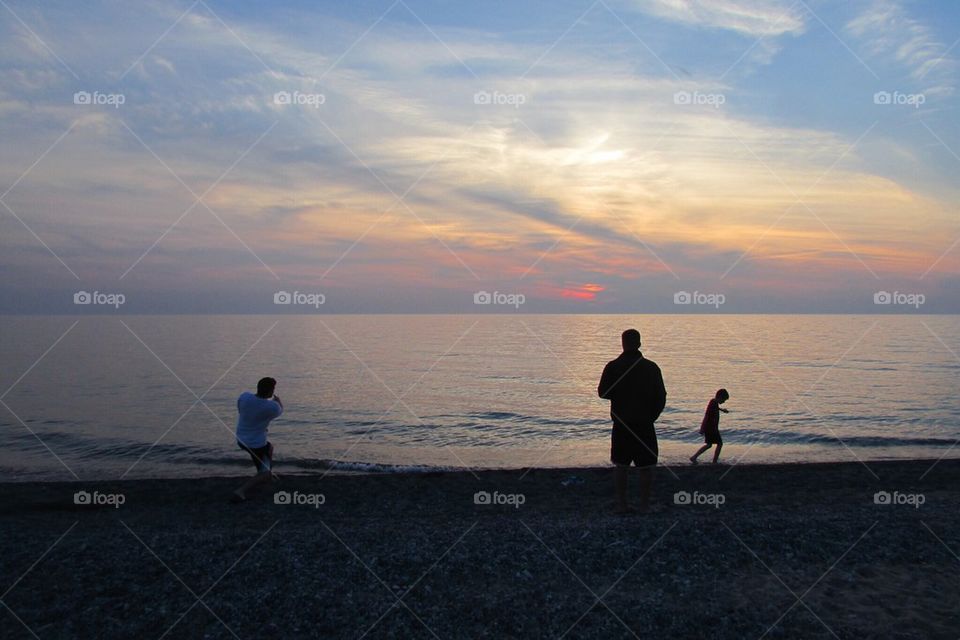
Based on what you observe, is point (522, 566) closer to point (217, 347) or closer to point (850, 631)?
point (850, 631)

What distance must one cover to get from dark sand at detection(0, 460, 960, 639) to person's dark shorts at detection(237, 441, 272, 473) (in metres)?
0.75

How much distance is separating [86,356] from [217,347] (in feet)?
50.1

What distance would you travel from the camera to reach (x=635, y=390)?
9.57 meters

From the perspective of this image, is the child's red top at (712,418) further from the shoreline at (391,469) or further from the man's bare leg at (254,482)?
the man's bare leg at (254,482)

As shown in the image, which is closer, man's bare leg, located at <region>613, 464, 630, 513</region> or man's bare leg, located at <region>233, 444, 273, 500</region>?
man's bare leg, located at <region>613, 464, 630, 513</region>

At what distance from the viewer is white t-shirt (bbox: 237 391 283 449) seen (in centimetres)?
1102

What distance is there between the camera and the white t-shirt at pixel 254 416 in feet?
36.2

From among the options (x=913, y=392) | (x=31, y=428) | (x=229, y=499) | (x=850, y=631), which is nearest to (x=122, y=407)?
(x=31, y=428)

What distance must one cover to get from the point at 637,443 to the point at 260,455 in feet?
21.3

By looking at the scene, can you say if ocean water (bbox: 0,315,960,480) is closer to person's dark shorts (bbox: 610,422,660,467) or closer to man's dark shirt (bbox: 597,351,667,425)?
person's dark shorts (bbox: 610,422,660,467)

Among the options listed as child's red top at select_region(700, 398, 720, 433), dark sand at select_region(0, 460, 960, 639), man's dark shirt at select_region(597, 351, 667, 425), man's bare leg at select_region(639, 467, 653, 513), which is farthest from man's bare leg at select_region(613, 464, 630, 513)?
child's red top at select_region(700, 398, 720, 433)

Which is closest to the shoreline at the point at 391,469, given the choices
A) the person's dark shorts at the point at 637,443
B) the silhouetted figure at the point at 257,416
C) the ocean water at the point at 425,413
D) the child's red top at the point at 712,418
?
the ocean water at the point at 425,413

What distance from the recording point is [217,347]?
71.1 m

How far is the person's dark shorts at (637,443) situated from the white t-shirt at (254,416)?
566 centimetres
